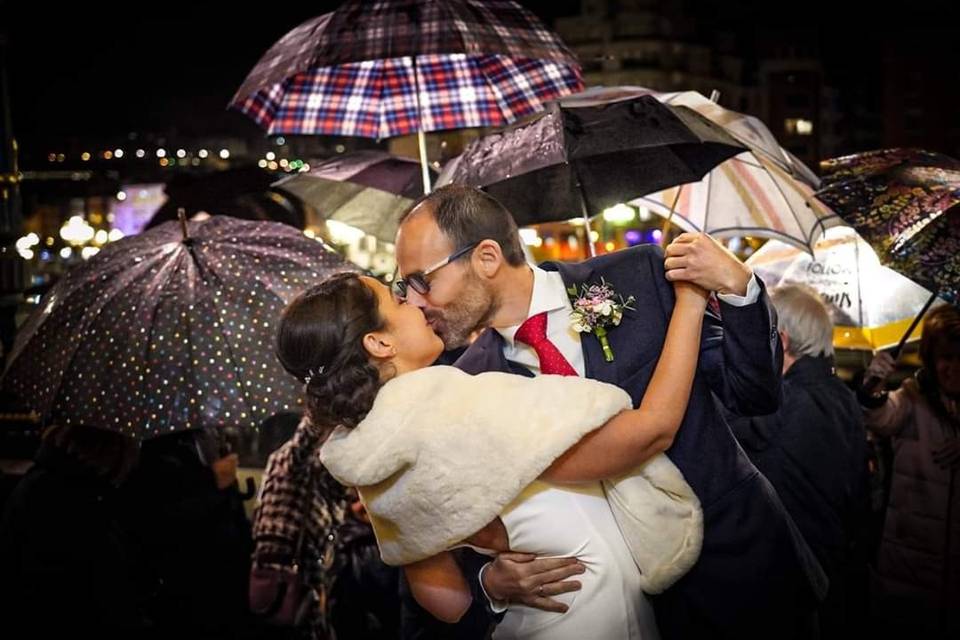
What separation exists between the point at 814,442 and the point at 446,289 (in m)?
2.33

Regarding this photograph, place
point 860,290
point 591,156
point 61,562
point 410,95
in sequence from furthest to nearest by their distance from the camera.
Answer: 1. point 410,95
2. point 860,290
3. point 591,156
4. point 61,562

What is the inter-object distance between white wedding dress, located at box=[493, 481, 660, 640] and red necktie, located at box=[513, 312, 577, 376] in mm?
351

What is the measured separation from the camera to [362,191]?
5824 mm

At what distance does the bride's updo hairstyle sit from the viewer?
2459 mm

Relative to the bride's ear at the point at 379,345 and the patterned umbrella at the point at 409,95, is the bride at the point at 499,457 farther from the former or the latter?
the patterned umbrella at the point at 409,95

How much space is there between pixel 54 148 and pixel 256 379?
79.7 meters

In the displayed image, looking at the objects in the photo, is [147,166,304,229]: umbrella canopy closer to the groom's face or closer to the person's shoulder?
the groom's face

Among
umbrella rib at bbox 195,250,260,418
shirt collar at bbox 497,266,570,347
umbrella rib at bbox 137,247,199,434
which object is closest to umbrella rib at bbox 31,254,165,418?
umbrella rib at bbox 137,247,199,434

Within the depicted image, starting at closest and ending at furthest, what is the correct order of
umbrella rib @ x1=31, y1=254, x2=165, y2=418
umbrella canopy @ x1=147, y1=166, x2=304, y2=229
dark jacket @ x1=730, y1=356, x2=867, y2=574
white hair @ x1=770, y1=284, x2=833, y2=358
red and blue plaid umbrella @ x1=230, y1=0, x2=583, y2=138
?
umbrella rib @ x1=31, y1=254, x2=165, y2=418, dark jacket @ x1=730, y1=356, x2=867, y2=574, white hair @ x1=770, y1=284, x2=833, y2=358, red and blue plaid umbrella @ x1=230, y1=0, x2=583, y2=138, umbrella canopy @ x1=147, y1=166, x2=304, y2=229

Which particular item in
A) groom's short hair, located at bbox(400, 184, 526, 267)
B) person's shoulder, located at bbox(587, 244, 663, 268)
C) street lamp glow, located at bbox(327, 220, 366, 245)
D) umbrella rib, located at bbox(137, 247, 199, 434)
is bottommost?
street lamp glow, located at bbox(327, 220, 366, 245)

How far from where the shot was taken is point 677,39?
72062mm

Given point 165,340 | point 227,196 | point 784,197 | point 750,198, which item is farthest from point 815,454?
point 227,196

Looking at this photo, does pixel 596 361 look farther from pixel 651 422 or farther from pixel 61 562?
pixel 61 562

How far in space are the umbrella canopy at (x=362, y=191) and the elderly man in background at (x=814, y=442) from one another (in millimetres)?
2507
